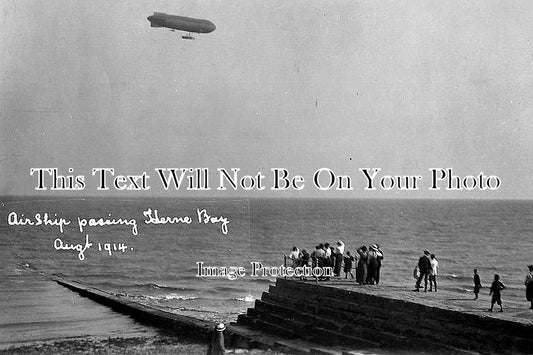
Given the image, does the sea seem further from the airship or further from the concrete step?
the airship

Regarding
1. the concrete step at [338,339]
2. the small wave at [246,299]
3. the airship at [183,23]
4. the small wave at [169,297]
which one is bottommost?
the small wave at [169,297]

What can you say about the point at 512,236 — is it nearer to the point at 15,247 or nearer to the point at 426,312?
the point at 15,247

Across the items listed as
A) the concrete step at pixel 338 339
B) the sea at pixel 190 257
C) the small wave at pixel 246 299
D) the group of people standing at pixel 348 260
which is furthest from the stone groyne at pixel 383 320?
the small wave at pixel 246 299

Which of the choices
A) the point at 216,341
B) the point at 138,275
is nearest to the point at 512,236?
the point at 138,275

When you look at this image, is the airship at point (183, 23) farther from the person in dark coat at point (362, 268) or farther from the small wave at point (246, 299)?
the small wave at point (246, 299)

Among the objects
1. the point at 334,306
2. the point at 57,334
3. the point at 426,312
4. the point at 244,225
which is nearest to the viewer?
the point at 426,312

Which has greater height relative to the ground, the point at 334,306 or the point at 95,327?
the point at 334,306

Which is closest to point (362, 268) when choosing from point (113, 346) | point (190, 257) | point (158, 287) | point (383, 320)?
point (383, 320)
